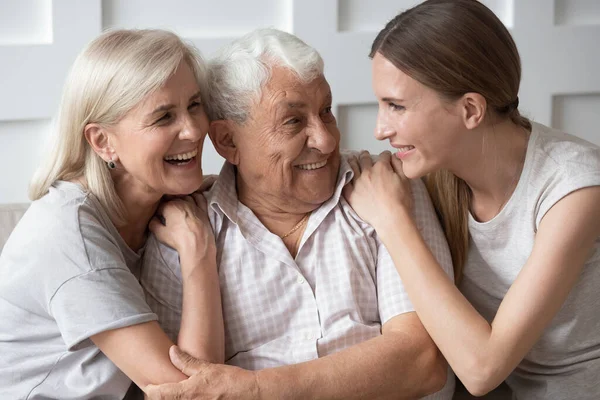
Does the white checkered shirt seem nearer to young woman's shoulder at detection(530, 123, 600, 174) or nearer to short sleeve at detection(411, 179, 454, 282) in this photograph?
short sleeve at detection(411, 179, 454, 282)

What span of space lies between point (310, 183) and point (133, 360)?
56 cm

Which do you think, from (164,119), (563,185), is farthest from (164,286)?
(563,185)

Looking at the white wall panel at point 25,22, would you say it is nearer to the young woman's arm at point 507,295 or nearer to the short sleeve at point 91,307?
the short sleeve at point 91,307

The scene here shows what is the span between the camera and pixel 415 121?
1.70 m

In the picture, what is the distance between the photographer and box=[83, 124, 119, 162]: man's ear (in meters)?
1.80

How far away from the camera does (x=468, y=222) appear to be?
74.7 inches

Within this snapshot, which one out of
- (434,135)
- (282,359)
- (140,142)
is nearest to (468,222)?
(434,135)

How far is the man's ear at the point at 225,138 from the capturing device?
1.93 m

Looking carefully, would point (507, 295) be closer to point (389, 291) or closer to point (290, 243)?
point (389, 291)

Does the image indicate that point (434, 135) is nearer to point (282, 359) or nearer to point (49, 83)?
point (282, 359)

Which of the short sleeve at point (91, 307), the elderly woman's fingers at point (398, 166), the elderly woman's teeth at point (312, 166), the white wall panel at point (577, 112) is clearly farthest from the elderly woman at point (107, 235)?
the white wall panel at point (577, 112)

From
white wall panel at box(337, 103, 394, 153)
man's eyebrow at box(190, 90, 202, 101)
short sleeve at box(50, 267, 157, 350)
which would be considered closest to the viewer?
short sleeve at box(50, 267, 157, 350)

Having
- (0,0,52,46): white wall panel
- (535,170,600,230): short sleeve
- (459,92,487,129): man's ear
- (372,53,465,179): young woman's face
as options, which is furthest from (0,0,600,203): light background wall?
(535,170,600,230): short sleeve

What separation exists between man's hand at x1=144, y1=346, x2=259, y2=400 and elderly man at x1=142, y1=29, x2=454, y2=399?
7.2 inches
